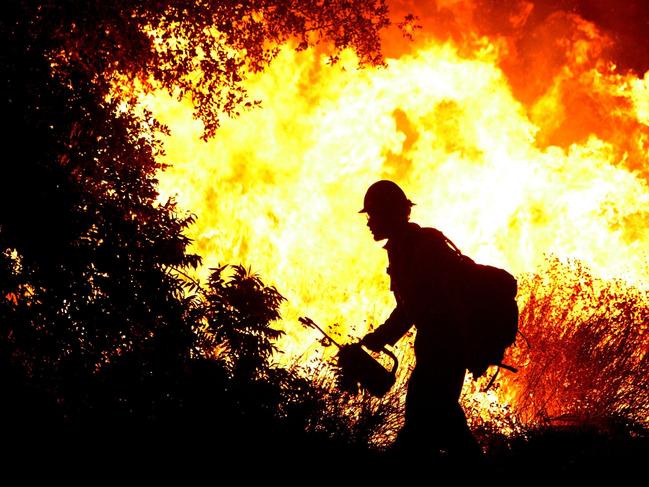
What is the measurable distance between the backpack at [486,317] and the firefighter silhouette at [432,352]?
85 millimetres

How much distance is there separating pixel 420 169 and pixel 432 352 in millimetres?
12208

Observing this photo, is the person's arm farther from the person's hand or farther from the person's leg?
the person's leg

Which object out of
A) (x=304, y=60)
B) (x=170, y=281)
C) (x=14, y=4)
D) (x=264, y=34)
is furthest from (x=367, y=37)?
(x=170, y=281)

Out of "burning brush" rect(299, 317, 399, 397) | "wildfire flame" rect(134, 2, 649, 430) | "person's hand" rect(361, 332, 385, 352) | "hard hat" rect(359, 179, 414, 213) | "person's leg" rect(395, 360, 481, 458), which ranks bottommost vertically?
"person's leg" rect(395, 360, 481, 458)

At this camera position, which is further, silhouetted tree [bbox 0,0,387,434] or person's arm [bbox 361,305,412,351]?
silhouetted tree [bbox 0,0,387,434]

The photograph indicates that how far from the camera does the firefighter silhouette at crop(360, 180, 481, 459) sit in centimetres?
287

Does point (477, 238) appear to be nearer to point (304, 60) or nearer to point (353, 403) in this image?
point (304, 60)

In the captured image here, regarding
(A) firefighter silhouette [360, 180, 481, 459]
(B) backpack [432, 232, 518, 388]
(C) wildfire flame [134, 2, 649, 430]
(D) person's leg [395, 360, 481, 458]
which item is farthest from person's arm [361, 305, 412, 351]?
(C) wildfire flame [134, 2, 649, 430]

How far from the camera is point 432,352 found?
290 cm

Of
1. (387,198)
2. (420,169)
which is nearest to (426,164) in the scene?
(420,169)

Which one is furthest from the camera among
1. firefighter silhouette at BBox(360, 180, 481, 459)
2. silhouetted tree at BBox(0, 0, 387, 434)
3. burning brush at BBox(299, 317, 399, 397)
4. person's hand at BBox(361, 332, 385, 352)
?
silhouetted tree at BBox(0, 0, 387, 434)

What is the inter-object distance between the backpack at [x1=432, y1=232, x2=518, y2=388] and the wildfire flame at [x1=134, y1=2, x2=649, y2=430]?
32.4ft

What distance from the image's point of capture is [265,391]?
4734mm

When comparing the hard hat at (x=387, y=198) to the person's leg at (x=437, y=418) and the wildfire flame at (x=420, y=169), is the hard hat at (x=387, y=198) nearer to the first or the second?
the person's leg at (x=437, y=418)
